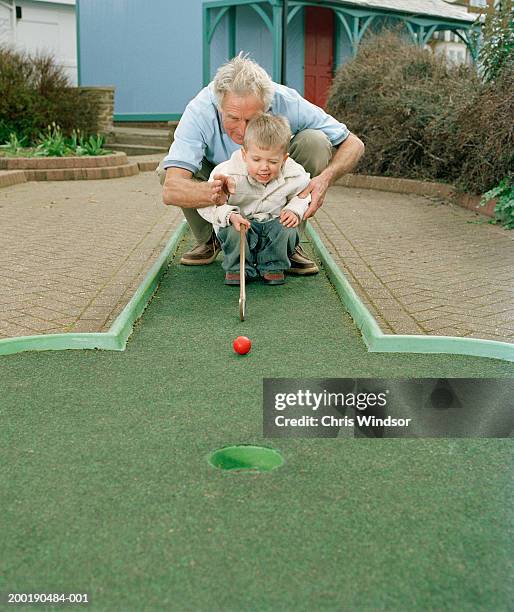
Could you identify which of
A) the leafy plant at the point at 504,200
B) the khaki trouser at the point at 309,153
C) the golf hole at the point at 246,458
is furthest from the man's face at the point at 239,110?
the leafy plant at the point at 504,200

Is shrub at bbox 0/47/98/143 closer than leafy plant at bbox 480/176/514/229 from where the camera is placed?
No

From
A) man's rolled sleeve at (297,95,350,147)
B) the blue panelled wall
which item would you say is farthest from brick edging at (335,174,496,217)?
the blue panelled wall

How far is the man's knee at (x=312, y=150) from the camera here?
4859 millimetres

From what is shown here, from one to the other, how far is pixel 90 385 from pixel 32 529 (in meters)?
1.08

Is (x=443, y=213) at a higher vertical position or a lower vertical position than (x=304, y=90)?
lower

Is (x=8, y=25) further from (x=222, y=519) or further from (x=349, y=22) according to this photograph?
(x=222, y=519)

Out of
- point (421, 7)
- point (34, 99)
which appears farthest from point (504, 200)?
point (421, 7)

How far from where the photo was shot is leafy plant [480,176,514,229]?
286 inches

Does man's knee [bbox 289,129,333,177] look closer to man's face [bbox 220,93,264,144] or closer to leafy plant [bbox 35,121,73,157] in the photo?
man's face [bbox 220,93,264,144]

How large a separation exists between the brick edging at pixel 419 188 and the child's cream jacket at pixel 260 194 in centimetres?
376

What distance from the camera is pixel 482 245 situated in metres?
6.44

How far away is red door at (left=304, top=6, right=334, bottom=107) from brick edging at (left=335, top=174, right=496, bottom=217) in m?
7.51

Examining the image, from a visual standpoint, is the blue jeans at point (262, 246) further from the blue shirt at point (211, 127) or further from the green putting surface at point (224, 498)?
the green putting surface at point (224, 498)

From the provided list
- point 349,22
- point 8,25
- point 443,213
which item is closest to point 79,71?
point 8,25
